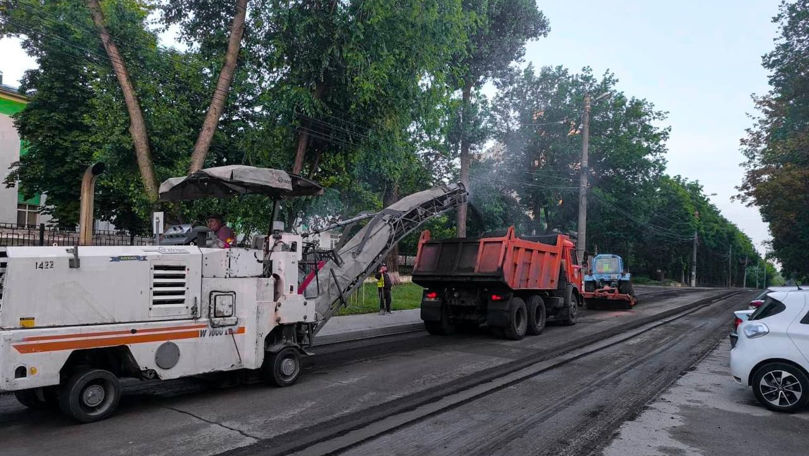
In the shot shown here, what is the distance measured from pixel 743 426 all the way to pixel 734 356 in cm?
123

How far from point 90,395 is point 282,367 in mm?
2368

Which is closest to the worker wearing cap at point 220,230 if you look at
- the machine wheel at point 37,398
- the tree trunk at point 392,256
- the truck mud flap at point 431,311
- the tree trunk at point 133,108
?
the machine wheel at point 37,398

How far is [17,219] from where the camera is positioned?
32406mm

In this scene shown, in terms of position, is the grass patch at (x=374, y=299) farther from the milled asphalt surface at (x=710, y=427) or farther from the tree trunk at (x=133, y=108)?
the milled asphalt surface at (x=710, y=427)

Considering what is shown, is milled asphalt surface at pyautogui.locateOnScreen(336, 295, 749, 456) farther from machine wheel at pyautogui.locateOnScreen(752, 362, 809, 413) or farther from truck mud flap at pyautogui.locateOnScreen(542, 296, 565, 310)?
truck mud flap at pyautogui.locateOnScreen(542, 296, 565, 310)

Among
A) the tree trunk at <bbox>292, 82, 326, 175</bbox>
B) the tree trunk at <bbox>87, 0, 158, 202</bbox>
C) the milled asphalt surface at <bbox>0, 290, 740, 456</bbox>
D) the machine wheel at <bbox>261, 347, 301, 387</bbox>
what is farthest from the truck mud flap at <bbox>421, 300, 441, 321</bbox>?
the tree trunk at <bbox>87, 0, 158, 202</bbox>

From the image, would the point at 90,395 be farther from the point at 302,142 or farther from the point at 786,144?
the point at 786,144

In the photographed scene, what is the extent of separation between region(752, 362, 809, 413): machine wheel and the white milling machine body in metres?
6.03

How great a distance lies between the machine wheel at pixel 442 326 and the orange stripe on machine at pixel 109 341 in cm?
708

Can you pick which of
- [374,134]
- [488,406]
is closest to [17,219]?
[374,134]

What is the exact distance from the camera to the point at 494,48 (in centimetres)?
2767

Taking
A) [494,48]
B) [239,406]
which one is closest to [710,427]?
[239,406]

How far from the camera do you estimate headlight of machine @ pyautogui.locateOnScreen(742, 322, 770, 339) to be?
6648mm

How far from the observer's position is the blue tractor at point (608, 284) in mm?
21828
